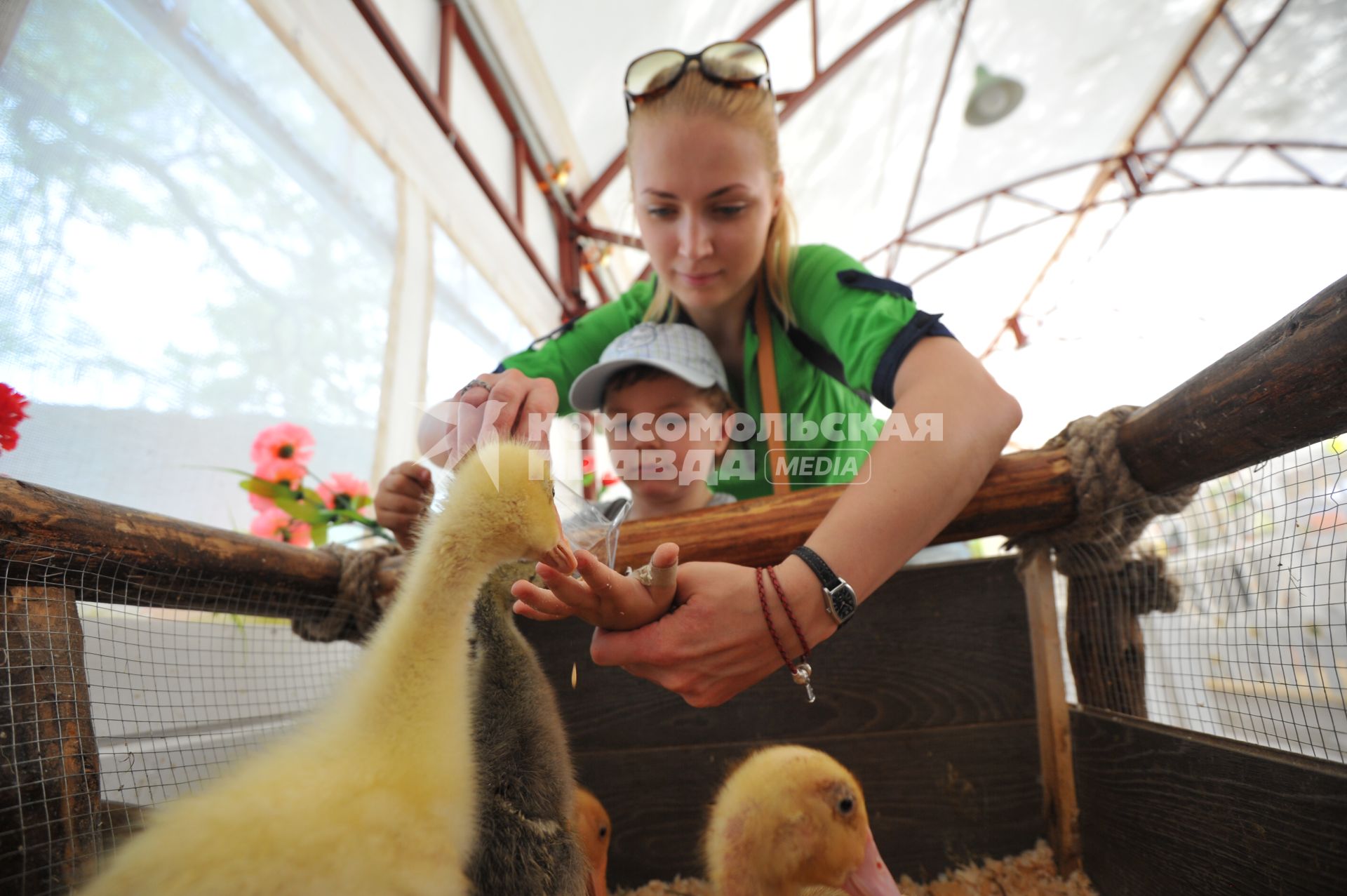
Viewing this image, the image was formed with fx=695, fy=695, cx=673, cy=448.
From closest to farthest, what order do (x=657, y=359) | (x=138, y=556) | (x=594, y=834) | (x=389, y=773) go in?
(x=389, y=773), (x=138, y=556), (x=594, y=834), (x=657, y=359)

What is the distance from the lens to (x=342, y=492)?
1375 mm

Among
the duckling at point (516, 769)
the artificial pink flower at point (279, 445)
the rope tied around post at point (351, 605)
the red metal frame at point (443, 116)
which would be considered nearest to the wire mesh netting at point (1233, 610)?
the duckling at point (516, 769)

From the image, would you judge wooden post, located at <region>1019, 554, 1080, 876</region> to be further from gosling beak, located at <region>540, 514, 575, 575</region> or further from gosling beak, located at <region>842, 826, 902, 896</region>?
gosling beak, located at <region>540, 514, 575, 575</region>

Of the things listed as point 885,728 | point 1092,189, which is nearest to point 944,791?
point 885,728

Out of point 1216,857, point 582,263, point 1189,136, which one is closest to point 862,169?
point 582,263

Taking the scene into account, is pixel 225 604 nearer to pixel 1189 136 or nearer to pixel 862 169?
pixel 862 169

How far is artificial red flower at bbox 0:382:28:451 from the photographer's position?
2.21 feet

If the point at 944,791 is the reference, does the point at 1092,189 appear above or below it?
above

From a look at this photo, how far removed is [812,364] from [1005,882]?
0.85m

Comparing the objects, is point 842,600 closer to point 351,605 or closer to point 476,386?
point 476,386

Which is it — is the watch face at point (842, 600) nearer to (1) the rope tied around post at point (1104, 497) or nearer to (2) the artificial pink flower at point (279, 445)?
(1) the rope tied around post at point (1104, 497)

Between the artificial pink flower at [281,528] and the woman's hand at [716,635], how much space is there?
0.91 meters

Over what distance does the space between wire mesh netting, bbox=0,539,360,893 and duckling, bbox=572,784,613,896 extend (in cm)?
33

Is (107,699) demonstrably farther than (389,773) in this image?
Yes
